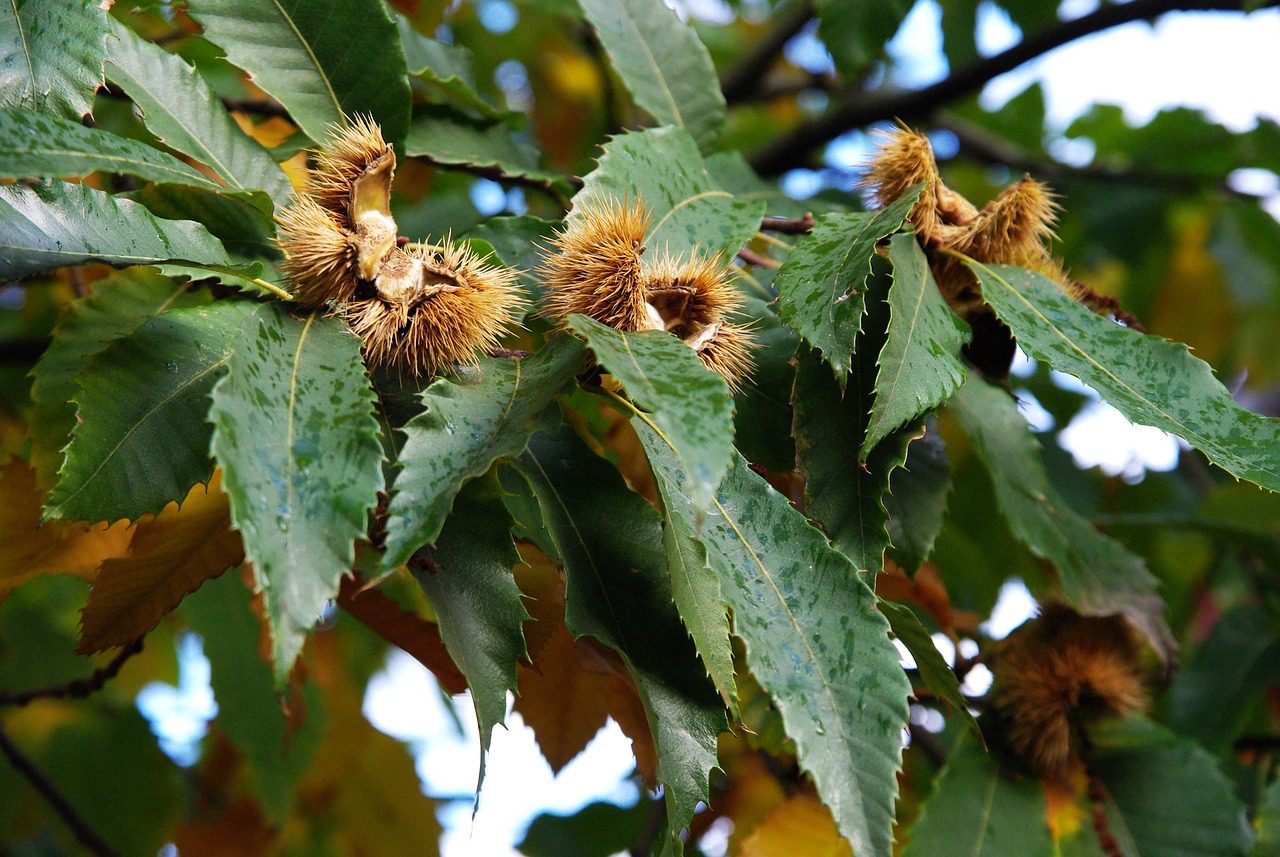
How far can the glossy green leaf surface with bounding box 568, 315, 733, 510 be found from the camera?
662mm

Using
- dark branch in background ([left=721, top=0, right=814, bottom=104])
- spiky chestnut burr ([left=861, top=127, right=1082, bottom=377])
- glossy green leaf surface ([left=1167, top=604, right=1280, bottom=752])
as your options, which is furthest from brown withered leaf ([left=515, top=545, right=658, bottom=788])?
dark branch in background ([left=721, top=0, right=814, bottom=104])

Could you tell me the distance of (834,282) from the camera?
92cm

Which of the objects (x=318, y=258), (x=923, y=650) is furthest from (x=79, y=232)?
(x=923, y=650)

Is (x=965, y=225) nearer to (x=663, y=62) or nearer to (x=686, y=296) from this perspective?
(x=686, y=296)

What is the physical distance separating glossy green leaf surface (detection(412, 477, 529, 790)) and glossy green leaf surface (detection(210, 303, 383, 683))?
0.53 ft

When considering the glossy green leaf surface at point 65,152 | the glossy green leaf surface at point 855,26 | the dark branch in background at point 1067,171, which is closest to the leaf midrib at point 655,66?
the glossy green leaf surface at point 855,26

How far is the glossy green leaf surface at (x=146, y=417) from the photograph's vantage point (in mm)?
865

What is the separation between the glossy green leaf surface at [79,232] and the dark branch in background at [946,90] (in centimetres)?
150

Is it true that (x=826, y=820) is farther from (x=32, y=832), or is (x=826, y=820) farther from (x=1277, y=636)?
(x=32, y=832)

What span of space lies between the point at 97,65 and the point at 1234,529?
1.58m

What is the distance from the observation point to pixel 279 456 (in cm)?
72

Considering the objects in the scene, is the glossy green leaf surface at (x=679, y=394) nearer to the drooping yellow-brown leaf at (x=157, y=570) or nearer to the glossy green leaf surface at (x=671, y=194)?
the glossy green leaf surface at (x=671, y=194)

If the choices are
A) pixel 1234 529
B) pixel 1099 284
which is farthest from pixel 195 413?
pixel 1099 284

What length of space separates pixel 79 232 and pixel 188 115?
0.75ft
